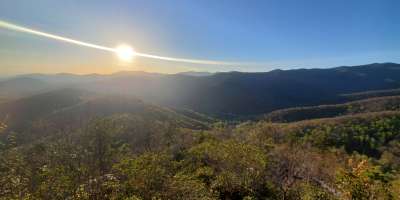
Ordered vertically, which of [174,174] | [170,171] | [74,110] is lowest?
[74,110]

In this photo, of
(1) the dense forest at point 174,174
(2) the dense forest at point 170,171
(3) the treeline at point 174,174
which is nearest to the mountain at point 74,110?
(2) the dense forest at point 170,171

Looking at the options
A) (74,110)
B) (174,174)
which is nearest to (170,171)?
(174,174)

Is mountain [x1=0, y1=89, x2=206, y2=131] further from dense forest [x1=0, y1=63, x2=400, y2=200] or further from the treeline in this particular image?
the treeline

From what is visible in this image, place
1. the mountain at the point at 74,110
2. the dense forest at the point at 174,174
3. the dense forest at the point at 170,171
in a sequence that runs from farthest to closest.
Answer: the mountain at the point at 74,110 → the dense forest at the point at 170,171 → the dense forest at the point at 174,174

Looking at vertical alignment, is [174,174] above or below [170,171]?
below

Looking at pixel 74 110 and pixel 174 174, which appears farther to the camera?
pixel 74 110

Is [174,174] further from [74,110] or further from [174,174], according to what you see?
[74,110]

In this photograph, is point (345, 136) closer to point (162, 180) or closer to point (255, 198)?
point (255, 198)

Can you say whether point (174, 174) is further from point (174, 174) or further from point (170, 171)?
point (170, 171)

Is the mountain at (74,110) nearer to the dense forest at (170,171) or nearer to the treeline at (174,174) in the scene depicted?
the dense forest at (170,171)

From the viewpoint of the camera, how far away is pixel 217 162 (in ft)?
130

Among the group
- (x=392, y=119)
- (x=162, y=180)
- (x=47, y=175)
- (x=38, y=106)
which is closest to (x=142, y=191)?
(x=162, y=180)

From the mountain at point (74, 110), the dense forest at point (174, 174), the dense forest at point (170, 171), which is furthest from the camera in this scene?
the mountain at point (74, 110)

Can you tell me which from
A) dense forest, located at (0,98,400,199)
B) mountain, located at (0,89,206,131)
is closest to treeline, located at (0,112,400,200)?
dense forest, located at (0,98,400,199)
